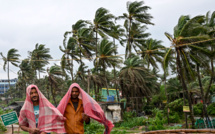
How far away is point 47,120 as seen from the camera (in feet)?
9.78

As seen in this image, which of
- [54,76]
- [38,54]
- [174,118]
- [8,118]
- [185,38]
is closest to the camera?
[8,118]

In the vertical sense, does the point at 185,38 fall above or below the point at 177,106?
above

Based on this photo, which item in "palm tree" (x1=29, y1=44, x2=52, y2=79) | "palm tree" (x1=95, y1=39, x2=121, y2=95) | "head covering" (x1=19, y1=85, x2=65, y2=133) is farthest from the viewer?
"palm tree" (x1=29, y1=44, x2=52, y2=79)

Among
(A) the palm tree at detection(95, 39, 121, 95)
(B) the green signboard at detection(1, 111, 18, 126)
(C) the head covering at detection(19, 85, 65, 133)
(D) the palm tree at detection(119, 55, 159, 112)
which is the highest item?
(A) the palm tree at detection(95, 39, 121, 95)

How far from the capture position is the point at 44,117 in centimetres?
299

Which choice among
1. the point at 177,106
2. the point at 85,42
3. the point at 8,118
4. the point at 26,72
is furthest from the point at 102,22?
the point at 26,72

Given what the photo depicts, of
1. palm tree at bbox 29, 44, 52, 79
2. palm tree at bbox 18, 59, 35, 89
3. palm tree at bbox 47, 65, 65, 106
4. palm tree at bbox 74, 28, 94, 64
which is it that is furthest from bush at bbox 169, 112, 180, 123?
palm tree at bbox 18, 59, 35, 89

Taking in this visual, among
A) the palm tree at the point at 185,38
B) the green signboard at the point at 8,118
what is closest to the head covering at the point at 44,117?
the green signboard at the point at 8,118

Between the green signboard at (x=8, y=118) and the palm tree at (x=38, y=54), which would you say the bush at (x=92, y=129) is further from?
the palm tree at (x=38, y=54)

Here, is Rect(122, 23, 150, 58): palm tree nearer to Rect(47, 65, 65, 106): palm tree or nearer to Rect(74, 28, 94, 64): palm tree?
Rect(74, 28, 94, 64): palm tree

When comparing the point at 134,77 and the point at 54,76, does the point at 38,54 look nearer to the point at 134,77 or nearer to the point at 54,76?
the point at 54,76

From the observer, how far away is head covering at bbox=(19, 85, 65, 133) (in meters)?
2.97

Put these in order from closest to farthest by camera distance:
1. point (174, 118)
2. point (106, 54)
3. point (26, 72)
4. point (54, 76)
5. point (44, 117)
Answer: point (44, 117) → point (174, 118) → point (106, 54) → point (54, 76) → point (26, 72)

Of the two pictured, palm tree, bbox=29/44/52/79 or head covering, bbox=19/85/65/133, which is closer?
head covering, bbox=19/85/65/133
